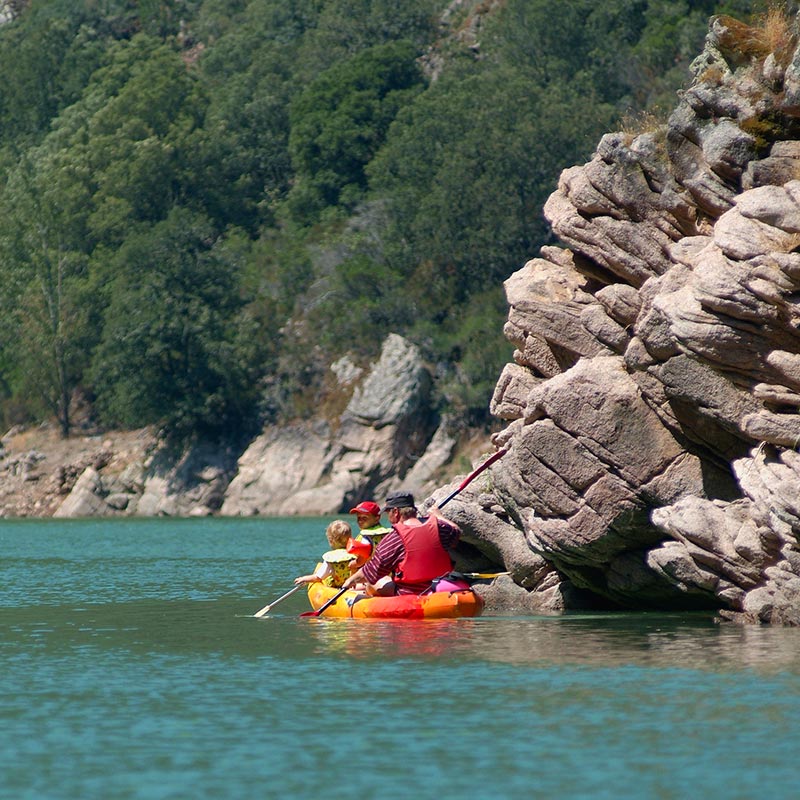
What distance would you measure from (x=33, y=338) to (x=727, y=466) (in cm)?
7074

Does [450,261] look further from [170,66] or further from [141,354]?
[170,66]

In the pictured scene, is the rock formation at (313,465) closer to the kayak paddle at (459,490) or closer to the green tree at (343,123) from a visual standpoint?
the green tree at (343,123)

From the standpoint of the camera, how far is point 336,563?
2816 cm

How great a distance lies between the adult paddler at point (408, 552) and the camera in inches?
1037

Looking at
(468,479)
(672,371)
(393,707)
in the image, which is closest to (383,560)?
(468,479)

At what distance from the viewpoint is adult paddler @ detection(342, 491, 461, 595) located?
26344 mm

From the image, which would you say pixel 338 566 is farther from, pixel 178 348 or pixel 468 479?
pixel 178 348

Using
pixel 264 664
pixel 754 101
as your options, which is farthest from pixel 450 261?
pixel 264 664

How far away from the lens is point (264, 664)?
2217cm

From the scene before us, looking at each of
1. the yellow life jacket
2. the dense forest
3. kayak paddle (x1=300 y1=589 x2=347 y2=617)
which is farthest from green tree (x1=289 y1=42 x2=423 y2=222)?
kayak paddle (x1=300 y1=589 x2=347 y2=617)

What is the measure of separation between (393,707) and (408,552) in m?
8.23

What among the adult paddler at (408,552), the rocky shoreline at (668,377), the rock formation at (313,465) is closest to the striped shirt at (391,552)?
the adult paddler at (408,552)

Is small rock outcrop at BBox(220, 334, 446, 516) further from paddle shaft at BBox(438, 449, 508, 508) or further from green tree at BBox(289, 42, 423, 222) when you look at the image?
paddle shaft at BBox(438, 449, 508, 508)

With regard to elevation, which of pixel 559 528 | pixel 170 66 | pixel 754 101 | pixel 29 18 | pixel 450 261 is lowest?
pixel 559 528
